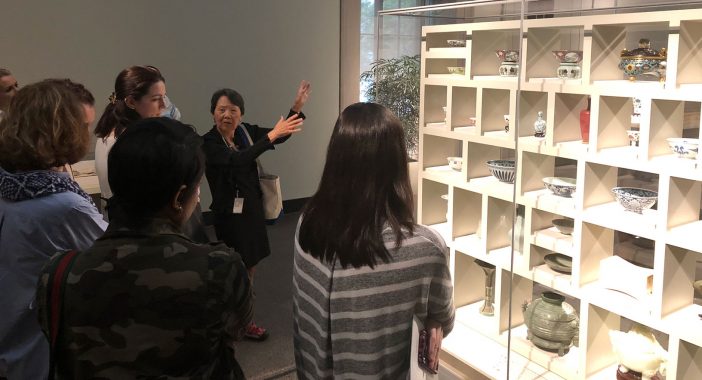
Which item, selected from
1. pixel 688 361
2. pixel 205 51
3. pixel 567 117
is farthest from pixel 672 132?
pixel 205 51

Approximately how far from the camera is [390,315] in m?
1.38

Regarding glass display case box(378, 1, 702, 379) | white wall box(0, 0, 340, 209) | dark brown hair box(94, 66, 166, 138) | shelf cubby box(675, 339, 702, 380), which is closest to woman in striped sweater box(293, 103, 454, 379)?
glass display case box(378, 1, 702, 379)

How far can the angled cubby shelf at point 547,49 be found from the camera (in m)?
2.18

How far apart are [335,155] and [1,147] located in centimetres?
84

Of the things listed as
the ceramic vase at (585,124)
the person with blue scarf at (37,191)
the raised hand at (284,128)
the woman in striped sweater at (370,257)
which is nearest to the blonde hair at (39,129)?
the person with blue scarf at (37,191)

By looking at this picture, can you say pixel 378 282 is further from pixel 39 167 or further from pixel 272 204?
pixel 272 204

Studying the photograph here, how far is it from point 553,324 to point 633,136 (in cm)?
76

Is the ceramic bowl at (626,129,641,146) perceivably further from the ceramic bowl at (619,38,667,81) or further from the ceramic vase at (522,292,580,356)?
the ceramic vase at (522,292,580,356)

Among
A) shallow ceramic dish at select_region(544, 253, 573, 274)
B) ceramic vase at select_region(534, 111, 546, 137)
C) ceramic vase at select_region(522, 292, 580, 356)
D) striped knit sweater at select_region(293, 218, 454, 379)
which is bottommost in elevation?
ceramic vase at select_region(522, 292, 580, 356)

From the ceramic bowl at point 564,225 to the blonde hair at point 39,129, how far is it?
5.70ft

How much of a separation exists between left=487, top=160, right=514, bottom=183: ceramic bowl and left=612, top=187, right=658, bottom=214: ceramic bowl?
16.0 inches

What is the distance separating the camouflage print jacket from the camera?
1033mm

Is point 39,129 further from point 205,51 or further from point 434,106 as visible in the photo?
point 205,51

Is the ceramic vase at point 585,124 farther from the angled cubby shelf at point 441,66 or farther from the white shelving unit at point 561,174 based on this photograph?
the angled cubby shelf at point 441,66
